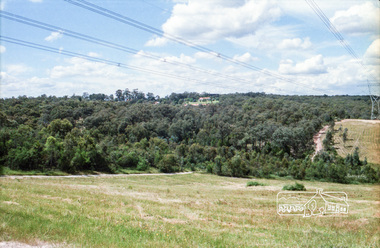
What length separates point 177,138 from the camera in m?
139

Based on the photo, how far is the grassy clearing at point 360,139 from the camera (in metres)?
98.8

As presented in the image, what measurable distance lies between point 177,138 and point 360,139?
79.7m

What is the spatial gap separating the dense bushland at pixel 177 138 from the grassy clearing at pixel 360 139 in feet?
20.6

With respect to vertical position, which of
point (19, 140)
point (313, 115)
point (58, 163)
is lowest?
point (58, 163)

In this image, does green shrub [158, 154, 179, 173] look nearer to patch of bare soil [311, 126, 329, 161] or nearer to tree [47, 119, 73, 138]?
tree [47, 119, 73, 138]

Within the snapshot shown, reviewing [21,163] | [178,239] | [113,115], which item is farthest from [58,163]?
[113,115]

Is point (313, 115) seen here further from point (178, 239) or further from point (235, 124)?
point (178, 239)

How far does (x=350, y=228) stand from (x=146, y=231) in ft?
31.8

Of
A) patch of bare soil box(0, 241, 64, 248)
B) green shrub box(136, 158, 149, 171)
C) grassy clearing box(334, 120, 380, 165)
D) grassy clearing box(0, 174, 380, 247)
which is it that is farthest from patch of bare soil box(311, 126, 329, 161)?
patch of bare soil box(0, 241, 64, 248)

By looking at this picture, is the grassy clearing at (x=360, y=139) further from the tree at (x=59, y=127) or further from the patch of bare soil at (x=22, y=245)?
the patch of bare soil at (x=22, y=245)

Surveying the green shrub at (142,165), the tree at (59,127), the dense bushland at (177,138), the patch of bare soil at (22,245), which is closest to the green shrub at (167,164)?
the dense bushland at (177,138)

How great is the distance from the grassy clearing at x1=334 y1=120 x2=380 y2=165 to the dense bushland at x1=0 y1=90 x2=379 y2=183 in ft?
20.6

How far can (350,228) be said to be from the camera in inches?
520

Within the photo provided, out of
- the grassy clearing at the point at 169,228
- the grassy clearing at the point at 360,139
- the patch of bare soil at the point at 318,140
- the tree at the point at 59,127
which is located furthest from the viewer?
the patch of bare soil at the point at 318,140
